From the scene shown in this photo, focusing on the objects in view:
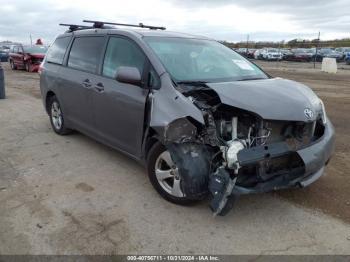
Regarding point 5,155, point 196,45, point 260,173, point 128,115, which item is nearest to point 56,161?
point 5,155

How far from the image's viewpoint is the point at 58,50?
6410 mm

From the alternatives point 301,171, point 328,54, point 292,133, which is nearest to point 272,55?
point 328,54

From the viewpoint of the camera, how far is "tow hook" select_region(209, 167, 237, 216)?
3.36 m

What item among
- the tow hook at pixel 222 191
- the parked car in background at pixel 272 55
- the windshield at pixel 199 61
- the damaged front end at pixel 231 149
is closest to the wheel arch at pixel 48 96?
the windshield at pixel 199 61

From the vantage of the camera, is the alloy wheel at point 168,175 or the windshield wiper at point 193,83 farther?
the windshield wiper at point 193,83

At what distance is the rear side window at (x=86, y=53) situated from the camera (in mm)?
5164

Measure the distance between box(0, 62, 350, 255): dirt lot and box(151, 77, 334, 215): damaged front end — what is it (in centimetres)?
36

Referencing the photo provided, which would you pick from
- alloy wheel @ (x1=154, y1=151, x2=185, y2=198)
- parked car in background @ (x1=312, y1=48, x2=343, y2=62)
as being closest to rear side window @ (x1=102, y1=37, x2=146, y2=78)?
alloy wheel @ (x1=154, y1=151, x2=185, y2=198)

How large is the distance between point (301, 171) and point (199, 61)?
73.7 inches

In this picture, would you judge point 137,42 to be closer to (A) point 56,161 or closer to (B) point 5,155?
(A) point 56,161

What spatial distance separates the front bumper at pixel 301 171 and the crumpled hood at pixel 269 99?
300 millimetres

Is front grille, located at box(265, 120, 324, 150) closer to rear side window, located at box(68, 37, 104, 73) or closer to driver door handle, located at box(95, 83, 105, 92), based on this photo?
driver door handle, located at box(95, 83, 105, 92)

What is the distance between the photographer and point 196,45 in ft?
16.2

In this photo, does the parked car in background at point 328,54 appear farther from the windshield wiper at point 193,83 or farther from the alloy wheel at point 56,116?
the windshield wiper at point 193,83
